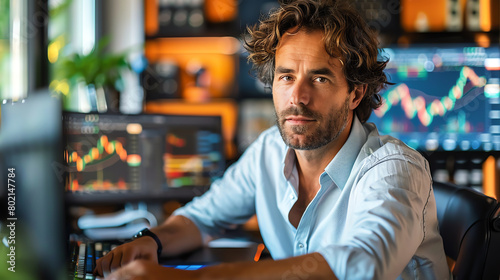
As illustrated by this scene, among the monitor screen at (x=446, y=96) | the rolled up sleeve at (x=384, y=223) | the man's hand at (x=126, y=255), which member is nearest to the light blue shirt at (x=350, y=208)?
the rolled up sleeve at (x=384, y=223)

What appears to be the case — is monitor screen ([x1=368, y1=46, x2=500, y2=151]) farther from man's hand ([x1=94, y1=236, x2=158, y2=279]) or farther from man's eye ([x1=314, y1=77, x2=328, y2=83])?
man's hand ([x1=94, y1=236, x2=158, y2=279])

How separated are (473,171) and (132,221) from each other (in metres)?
2.34

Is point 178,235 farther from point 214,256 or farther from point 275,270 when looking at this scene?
point 275,270

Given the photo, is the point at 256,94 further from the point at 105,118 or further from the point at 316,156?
the point at 316,156

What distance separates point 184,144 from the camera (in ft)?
6.99

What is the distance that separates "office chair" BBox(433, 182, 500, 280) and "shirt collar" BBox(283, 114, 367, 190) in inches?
10.4

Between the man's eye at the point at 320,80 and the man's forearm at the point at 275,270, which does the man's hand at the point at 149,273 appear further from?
the man's eye at the point at 320,80

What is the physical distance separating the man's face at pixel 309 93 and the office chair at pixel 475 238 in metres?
0.35

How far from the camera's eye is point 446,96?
10.6ft

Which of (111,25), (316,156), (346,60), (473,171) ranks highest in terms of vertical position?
(111,25)

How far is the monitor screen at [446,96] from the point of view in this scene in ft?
10.5

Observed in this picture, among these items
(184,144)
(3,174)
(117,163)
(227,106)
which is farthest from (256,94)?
(3,174)

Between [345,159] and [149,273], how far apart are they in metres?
0.61

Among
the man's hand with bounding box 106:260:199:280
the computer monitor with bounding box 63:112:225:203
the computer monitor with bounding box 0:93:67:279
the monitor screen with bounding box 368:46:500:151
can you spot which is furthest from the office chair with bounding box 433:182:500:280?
the monitor screen with bounding box 368:46:500:151
